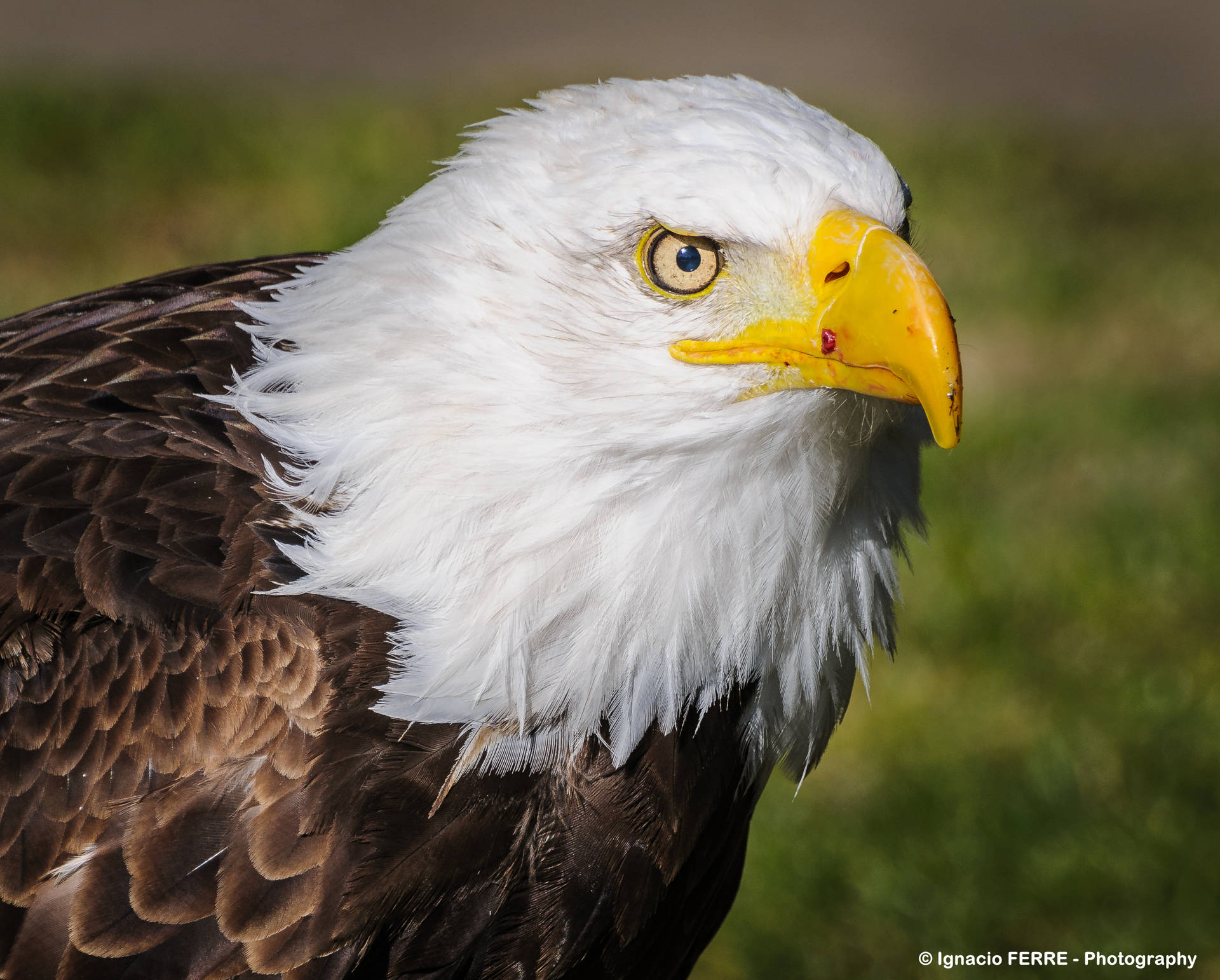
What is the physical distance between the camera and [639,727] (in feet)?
7.48

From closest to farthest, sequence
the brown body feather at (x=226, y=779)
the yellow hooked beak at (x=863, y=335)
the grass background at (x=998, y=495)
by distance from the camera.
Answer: the yellow hooked beak at (x=863, y=335) < the brown body feather at (x=226, y=779) < the grass background at (x=998, y=495)

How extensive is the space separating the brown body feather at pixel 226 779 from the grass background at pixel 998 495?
52.8 inches

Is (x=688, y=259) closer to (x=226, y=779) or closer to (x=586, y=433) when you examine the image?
(x=586, y=433)

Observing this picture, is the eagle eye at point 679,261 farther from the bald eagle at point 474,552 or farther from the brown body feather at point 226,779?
the brown body feather at point 226,779

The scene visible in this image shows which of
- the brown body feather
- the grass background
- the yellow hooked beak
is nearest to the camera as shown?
the yellow hooked beak

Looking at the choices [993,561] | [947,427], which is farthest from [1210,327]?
[947,427]

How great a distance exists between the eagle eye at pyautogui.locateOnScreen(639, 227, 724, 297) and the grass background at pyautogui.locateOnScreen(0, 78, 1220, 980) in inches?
31.8

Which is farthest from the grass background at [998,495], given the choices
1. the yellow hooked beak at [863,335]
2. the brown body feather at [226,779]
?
the brown body feather at [226,779]

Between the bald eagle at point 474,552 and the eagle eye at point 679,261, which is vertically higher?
the eagle eye at point 679,261

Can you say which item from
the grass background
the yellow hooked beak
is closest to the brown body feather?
the yellow hooked beak

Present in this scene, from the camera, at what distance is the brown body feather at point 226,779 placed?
211 cm

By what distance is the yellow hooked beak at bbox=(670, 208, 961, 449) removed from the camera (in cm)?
194

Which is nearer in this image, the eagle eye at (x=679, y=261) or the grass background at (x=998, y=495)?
the eagle eye at (x=679, y=261)

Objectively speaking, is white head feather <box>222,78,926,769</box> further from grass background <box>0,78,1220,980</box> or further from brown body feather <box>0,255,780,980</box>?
grass background <box>0,78,1220,980</box>
